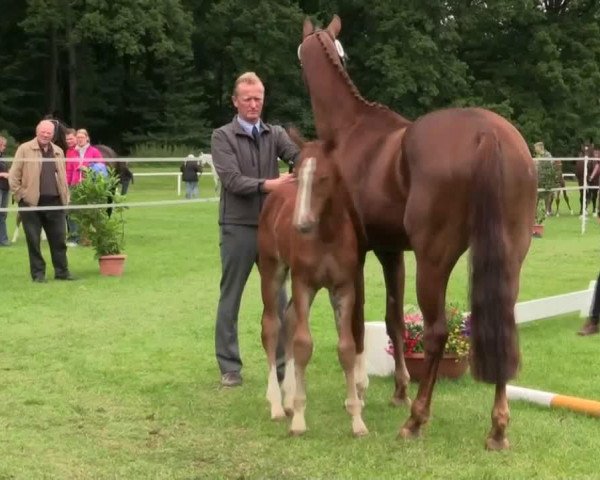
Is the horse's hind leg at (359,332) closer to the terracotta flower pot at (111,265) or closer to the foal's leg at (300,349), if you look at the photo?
the foal's leg at (300,349)

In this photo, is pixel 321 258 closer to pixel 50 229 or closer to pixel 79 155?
pixel 50 229

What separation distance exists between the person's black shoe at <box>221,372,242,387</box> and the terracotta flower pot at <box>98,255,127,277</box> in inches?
239

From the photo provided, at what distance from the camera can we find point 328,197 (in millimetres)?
5301

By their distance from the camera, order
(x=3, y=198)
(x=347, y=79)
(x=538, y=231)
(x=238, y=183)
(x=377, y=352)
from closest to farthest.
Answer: (x=347, y=79)
(x=238, y=183)
(x=377, y=352)
(x=3, y=198)
(x=538, y=231)

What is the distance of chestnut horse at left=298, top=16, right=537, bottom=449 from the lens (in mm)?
4715

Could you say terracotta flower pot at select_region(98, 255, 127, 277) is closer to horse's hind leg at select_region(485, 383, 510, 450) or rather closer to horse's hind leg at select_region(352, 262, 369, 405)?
horse's hind leg at select_region(352, 262, 369, 405)

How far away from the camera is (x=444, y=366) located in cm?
654

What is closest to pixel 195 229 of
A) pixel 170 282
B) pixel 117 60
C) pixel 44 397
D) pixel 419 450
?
pixel 170 282

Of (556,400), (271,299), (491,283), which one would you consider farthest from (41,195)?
(491,283)

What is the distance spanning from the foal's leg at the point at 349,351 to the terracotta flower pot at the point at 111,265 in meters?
7.39

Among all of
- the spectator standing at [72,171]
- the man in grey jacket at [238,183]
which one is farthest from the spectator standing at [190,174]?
the man in grey jacket at [238,183]

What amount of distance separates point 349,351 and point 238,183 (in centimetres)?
152

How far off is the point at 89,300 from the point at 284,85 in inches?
1568

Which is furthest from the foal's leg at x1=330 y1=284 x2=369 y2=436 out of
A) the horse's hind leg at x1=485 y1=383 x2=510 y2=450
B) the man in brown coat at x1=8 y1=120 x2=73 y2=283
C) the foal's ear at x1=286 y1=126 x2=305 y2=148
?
the man in brown coat at x1=8 y1=120 x2=73 y2=283
